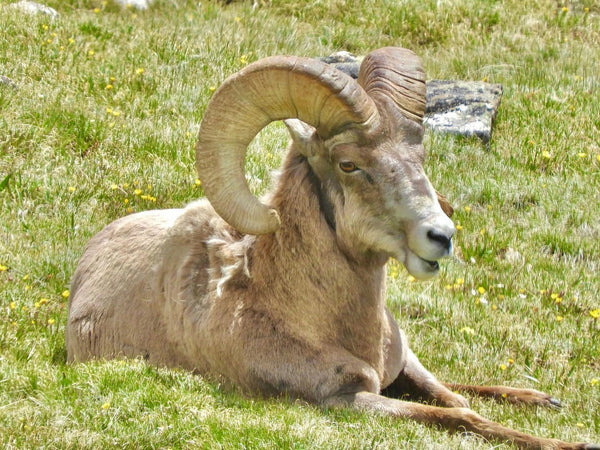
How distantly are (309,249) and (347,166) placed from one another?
66cm

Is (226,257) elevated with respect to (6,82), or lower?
lower

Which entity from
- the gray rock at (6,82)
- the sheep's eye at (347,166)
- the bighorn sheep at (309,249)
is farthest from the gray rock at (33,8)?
the sheep's eye at (347,166)

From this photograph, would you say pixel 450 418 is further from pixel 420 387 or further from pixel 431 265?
pixel 420 387

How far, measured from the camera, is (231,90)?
6.46 meters

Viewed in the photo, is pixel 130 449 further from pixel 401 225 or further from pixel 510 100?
pixel 510 100

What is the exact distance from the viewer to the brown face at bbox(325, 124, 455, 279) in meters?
6.17

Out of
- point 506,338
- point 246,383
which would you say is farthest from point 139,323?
point 506,338

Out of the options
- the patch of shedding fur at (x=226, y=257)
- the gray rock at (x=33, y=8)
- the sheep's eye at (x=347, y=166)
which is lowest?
the patch of shedding fur at (x=226, y=257)

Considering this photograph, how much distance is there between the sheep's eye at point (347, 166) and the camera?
21.5 ft

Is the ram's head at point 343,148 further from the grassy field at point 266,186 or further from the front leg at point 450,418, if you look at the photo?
the grassy field at point 266,186

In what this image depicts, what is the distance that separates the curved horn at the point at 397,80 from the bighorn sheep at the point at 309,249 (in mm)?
11

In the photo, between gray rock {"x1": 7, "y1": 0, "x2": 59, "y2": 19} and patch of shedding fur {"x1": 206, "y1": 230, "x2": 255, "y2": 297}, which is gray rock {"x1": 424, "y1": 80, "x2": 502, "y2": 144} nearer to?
gray rock {"x1": 7, "y1": 0, "x2": 59, "y2": 19}

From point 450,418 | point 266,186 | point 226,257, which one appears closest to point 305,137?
point 226,257

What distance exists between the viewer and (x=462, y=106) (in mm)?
13070
